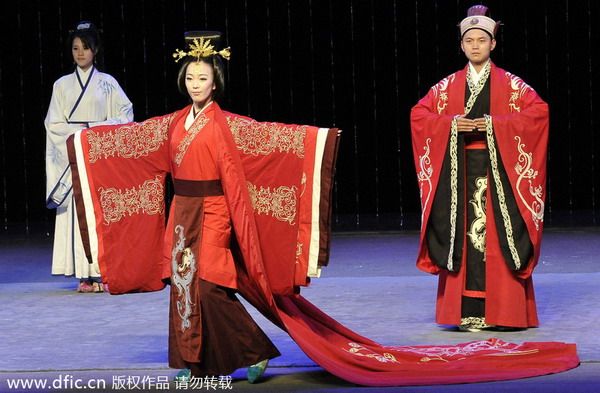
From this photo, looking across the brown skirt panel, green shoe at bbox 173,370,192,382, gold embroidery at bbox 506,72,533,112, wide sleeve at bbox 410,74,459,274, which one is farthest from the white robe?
the brown skirt panel

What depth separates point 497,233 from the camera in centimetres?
463

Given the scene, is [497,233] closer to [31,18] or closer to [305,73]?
[305,73]

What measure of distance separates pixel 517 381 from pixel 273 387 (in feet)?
2.63

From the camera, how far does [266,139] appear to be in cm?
370

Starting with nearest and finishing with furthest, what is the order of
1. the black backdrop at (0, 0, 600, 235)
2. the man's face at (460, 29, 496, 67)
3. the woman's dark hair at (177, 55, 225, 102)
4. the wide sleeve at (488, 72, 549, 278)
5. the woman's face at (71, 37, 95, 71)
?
the woman's dark hair at (177, 55, 225, 102) → the wide sleeve at (488, 72, 549, 278) → the man's face at (460, 29, 496, 67) → the woman's face at (71, 37, 95, 71) → the black backdrop at (0, 0, 600, 235)

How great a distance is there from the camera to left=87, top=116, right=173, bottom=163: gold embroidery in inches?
150

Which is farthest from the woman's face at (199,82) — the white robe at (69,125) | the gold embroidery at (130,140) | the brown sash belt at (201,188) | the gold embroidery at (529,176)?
the white robe at (69,125)

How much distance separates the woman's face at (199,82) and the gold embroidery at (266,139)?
11cm

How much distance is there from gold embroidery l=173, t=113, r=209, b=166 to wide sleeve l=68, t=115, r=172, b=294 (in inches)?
5.8

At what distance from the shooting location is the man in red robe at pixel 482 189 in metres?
4.59

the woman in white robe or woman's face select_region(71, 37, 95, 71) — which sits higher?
woman's face select_region(71, 37, 95, 71)

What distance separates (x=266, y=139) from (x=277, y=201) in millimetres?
210

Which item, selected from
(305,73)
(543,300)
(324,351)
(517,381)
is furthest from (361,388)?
(305,73)

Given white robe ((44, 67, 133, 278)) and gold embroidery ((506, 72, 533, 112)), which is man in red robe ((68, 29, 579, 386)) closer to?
gold embroidery ((506, 72, 533, 112))
